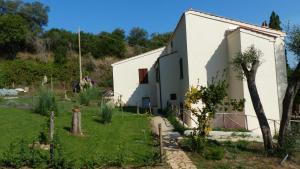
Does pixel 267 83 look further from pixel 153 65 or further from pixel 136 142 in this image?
pixel 153 65

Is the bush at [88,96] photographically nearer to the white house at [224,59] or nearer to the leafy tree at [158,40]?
the white house at [224,59]

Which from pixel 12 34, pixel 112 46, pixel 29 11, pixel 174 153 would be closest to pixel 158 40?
pixel 112 46

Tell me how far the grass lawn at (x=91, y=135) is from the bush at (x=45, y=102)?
0.52 meters

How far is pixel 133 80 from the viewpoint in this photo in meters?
35.8

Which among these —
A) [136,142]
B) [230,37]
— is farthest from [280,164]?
[230,37]

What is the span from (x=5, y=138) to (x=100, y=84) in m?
33.4

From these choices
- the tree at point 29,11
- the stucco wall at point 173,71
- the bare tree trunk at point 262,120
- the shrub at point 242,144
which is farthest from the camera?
the tree at point 29,11

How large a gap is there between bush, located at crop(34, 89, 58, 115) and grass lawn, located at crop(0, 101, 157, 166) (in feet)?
1.71

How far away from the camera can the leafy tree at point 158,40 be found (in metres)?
68.3

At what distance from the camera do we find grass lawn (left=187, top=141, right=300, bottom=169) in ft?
42.3

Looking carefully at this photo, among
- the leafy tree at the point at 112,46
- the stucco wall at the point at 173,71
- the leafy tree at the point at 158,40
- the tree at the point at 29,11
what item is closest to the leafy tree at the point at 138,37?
the leafy tree at the point at 158,40

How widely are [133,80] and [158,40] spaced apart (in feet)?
Answer: 116

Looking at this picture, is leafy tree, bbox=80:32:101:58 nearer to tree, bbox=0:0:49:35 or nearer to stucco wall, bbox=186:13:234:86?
tree, bbox=0:0:49:35

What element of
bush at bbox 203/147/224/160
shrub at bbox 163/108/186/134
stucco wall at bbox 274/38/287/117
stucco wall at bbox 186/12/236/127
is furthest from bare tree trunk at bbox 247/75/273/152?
stucco wall at bbox 186/12/236/127
